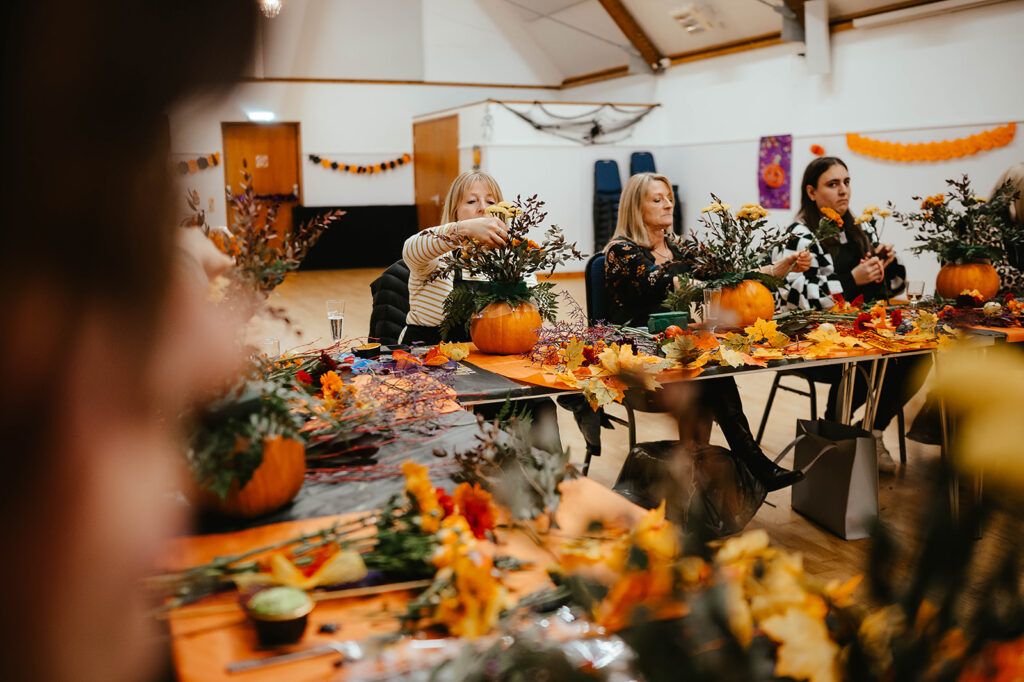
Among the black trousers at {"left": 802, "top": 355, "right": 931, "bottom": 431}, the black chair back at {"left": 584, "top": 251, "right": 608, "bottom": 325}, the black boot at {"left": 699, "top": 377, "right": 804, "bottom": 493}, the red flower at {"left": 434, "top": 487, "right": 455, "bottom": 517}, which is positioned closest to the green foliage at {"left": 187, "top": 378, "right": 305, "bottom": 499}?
the red flower at {"left": 434, "top": 487, "right": 455, "bottom": 517}

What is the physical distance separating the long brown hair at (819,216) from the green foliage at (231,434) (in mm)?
3050

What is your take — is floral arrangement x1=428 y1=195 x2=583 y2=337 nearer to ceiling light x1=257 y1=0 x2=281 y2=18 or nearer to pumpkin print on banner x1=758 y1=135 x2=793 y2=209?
ceiling light x1=257 y1=0 x2=281 y2=18

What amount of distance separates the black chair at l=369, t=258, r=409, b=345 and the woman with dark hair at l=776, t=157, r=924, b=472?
1.55 m

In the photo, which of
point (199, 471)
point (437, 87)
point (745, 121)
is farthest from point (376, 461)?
point (437, 87)

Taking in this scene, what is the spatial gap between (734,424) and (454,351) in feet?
3.78

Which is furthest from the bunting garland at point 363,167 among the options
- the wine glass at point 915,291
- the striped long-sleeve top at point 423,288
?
the wine glass at point 915,291

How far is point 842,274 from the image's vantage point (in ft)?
12.4

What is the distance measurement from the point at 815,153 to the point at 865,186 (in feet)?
2.46

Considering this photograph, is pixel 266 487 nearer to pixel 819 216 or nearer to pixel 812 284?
pixel 812 284

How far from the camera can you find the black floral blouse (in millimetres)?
3322

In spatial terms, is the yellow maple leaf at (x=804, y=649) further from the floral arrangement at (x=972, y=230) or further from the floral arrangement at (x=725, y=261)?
the floral arrangement at (x=972, y=230)

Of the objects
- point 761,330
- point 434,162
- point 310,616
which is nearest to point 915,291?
point 761,330

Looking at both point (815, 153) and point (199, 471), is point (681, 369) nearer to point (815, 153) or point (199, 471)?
point (199, 471)

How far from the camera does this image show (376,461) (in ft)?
5.19
